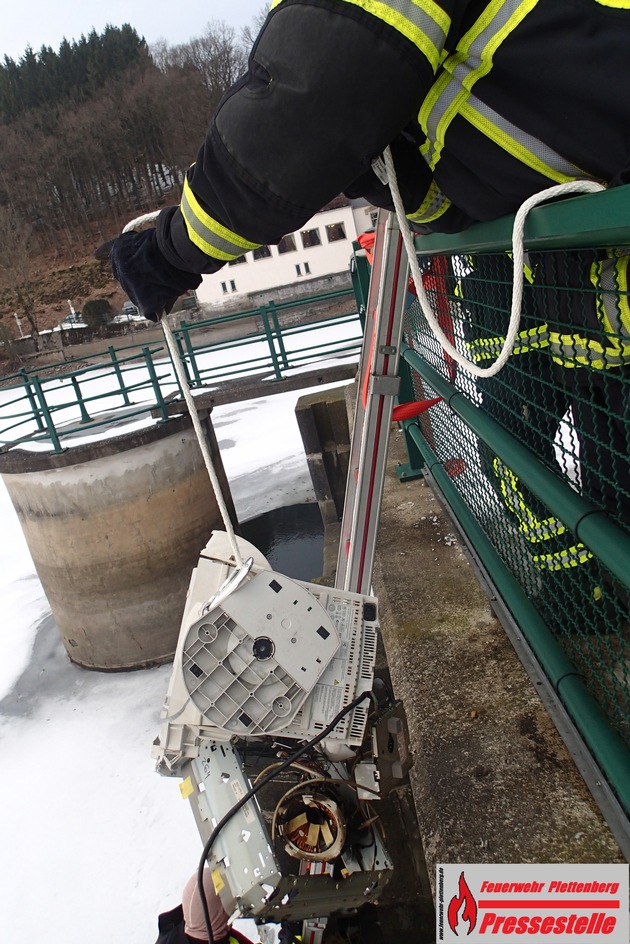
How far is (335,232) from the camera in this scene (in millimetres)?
36500

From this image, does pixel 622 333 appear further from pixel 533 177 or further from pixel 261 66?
pixel 261 66

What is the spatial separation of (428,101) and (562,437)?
0.86m

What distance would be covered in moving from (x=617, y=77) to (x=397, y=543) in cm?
257

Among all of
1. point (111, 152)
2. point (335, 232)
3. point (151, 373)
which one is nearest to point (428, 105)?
point (151, 373)

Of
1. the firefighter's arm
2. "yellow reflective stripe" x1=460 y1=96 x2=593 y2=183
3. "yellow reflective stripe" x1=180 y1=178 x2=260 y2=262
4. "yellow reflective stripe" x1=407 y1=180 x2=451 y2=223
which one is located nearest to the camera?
the firefighter's arm

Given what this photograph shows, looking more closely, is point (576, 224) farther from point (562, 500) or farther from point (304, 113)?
point (562, 500)

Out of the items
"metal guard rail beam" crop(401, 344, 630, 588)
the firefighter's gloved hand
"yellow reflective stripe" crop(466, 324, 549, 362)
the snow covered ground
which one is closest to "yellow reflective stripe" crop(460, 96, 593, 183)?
"yellow reflective stripe" crop(466, 324, 549, 362)

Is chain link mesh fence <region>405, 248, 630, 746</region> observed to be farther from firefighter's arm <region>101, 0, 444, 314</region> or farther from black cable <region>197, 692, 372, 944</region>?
black cable <region>197, 692, 372, 944</region>

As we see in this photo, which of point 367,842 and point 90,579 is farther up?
point 367,842

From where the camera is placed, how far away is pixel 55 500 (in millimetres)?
9195

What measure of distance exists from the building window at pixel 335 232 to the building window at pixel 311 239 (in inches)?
24.5

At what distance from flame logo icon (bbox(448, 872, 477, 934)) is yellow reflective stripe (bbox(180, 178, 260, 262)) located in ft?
4.81

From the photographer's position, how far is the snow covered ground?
5.48 meters

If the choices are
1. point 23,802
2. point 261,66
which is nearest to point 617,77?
point 261,66
